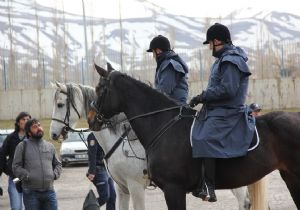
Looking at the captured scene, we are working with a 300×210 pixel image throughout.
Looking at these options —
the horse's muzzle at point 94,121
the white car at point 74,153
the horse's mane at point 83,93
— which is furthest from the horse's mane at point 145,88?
the white car at point 74,153

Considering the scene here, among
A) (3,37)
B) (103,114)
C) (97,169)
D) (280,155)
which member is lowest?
(97,169)

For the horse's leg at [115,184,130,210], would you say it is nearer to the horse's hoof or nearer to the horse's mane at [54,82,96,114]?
the horse's mane at [54,82,96,114]

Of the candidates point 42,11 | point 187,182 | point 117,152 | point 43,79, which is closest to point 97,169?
point 117,152

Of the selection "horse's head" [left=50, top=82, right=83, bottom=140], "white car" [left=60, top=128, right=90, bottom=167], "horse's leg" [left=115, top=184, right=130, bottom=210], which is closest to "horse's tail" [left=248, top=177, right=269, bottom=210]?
"horse's leg" [left=115, top=184, right=130, bottom=210]

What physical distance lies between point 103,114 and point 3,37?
3400 cm

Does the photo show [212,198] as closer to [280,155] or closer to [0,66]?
[280,155]

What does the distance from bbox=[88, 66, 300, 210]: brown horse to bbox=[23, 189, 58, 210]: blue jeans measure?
68.9 inches

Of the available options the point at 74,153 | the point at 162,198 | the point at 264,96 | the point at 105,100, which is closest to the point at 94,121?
the point at 105,100

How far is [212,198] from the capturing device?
22.7ft

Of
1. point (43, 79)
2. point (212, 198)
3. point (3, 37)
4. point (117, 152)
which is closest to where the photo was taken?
point (212, 198)

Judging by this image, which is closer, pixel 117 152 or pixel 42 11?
pixel 117 152

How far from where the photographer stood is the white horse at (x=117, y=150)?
→ 27.3 feet

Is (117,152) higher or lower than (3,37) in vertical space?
lower

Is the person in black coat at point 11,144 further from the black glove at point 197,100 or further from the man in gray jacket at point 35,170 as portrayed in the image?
the black glove at point 197,100
